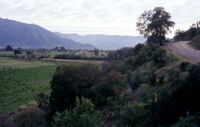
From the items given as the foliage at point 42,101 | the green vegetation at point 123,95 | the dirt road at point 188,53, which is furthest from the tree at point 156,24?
the foliage at point 42,101

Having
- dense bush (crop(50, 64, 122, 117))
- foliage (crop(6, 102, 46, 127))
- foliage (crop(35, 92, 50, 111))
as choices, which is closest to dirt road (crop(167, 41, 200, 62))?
dense bush (crop(50, 64, 122, 117))

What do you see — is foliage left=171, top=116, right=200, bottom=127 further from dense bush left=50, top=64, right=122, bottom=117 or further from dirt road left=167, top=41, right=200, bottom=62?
dense bush left=50, top=64, right=122, bottom=117

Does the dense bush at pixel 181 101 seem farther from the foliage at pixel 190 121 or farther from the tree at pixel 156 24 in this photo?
the tree at pixel 156 24

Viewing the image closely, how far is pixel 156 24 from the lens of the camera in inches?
1410

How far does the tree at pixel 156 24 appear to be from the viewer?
35375mm

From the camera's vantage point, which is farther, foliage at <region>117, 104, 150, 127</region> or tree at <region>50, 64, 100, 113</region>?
tree at <region>50, 64, 100, 113</region>

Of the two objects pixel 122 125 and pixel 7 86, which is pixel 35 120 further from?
pixel 7 86

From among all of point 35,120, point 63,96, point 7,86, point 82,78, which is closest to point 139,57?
point 82,78

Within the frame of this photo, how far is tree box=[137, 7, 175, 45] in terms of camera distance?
35375 millimetres

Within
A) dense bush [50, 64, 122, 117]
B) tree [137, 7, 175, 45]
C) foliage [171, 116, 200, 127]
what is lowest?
dense bush [50, 64, 122, 117]

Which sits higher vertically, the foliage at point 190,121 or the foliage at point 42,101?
the foliage at point 190,121

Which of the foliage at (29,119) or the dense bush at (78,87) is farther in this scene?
the dense bush at (78,87)

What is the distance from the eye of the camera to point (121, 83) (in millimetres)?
22297

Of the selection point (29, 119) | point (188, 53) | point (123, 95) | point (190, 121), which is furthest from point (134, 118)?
point (188, 53)
